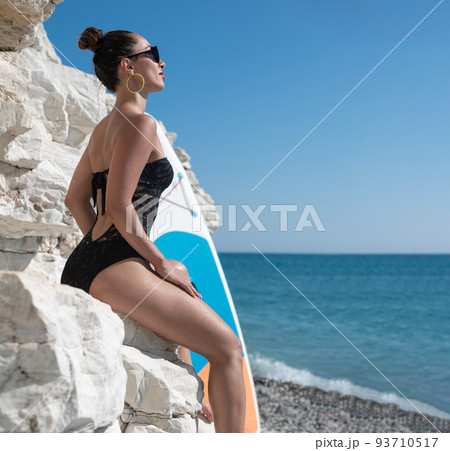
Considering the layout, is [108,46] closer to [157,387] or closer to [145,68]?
[145,68]

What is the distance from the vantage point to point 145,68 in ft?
6.25

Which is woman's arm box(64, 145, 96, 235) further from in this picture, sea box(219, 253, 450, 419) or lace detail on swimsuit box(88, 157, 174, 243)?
sea box(219, 253, 450, 419)

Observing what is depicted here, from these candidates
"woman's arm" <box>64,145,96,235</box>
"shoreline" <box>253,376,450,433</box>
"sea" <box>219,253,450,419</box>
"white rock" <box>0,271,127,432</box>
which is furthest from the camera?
"sea" <box>219,253,450,419</box>

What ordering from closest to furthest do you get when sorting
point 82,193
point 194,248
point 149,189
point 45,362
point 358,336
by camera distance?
1. point 45,362
2. point 149,189
3. point 82,193
4. point 194,248
5. point 358,336

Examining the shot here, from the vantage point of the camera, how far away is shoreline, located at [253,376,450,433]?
737 centimetres

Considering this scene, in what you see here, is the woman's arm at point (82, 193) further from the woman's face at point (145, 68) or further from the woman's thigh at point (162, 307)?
the woman's thigh at point (162, 307)

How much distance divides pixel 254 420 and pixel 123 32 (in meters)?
2.61

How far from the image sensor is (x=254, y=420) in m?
3.35

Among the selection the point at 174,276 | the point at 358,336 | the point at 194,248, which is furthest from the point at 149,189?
the point at 358,336

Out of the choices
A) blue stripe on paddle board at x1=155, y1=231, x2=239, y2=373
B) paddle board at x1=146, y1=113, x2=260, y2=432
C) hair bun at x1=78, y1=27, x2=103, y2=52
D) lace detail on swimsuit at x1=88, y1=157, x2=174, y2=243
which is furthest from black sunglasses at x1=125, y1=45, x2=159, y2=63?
blue stripe on paddle board at x1=155, y1=231, x2=239, y2=373

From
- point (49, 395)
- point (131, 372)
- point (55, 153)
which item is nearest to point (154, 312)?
point (131, 372)

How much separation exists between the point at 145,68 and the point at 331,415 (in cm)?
739

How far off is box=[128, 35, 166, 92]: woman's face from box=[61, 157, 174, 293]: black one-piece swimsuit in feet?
1.08

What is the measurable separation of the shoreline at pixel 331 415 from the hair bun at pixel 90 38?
20.7 ft
